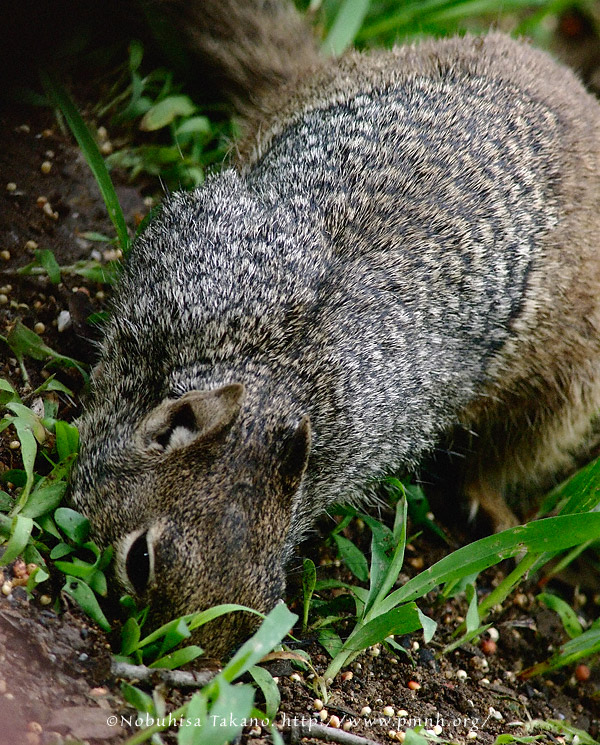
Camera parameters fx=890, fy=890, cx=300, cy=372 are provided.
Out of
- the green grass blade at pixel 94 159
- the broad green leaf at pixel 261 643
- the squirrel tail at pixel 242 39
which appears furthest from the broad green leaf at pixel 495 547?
the squirrel tail at pixel 242 39

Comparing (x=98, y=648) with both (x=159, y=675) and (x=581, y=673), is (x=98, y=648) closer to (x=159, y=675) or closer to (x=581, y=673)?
(x=159, y=675)

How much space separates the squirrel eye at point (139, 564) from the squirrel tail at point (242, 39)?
2793 millimetres

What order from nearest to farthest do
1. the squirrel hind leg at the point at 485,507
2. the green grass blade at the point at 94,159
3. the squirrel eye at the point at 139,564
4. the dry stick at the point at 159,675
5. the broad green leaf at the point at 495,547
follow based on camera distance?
the dry stick at the point at 159,675
the squirrel eye at the point at 139,564
the broad green leaf at the point at 495,547
the green grass blade at the point at 94,159
the squirrel hind leg at the point at 485,507

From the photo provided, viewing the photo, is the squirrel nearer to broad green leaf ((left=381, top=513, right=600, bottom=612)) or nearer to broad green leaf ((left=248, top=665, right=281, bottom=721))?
broad green leaf ((left=248, top=665, right=281, bottom=721))

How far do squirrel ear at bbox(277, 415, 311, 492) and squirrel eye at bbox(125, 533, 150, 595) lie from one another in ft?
1.64

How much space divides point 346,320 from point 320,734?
1428mm

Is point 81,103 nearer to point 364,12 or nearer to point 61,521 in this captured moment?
point 364,12

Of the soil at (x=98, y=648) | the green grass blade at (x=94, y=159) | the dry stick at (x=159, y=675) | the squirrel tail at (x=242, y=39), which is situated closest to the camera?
the soil at (x=98, y=648)

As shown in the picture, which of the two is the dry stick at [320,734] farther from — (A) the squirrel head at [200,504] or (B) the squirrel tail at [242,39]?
(B) the squirrel tail at [242,39]

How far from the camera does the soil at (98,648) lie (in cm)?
246

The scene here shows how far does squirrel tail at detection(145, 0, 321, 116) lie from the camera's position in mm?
4773

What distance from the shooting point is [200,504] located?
8.83 ft

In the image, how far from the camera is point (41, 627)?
2.64m

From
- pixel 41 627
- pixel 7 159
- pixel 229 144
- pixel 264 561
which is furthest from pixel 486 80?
pixel 41 627
